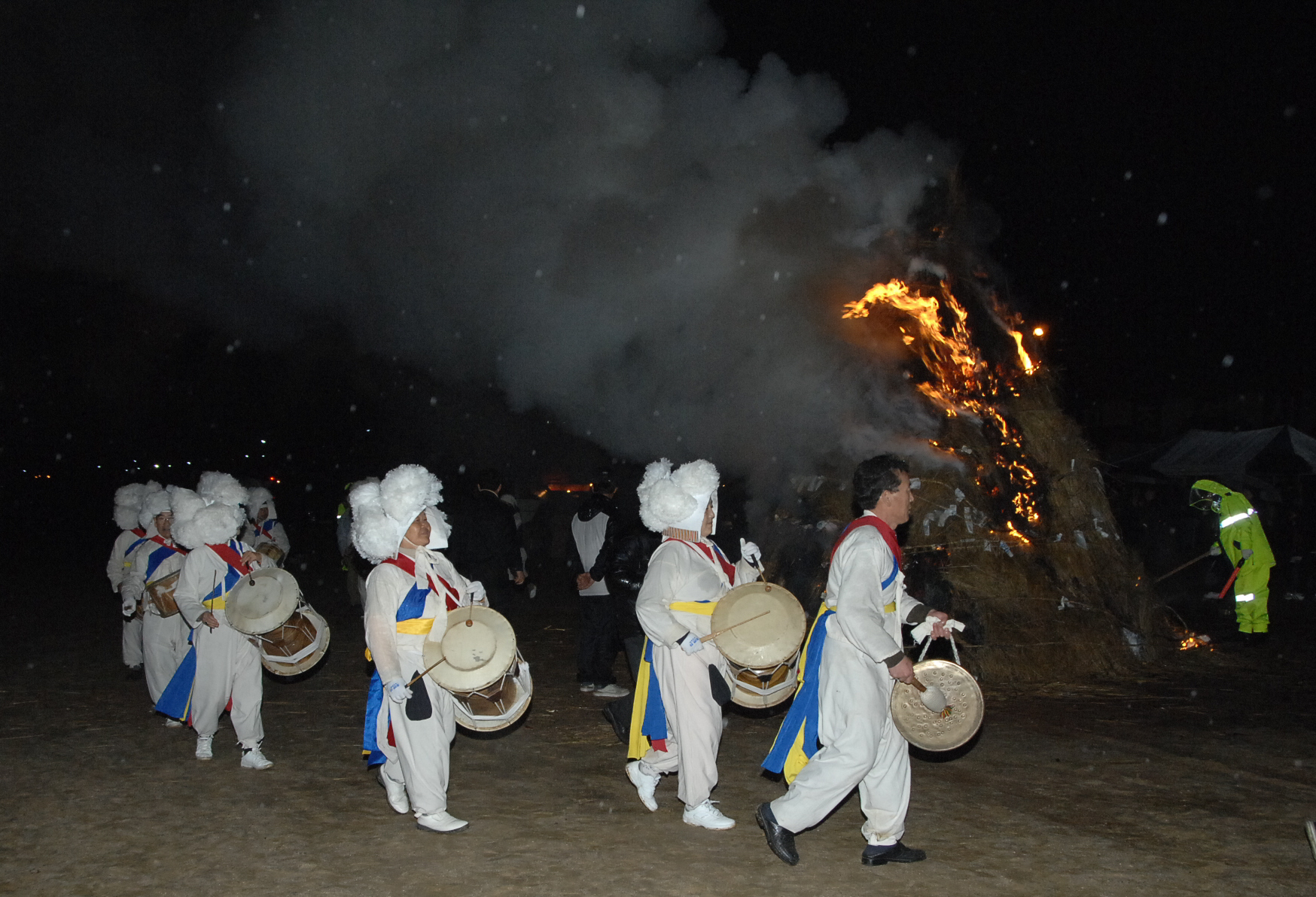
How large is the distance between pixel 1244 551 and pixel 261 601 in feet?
28.6

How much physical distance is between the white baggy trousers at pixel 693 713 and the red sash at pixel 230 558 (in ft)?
9.01

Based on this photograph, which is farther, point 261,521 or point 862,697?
point 261,521

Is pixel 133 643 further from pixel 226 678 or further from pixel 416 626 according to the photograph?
pixel 416 626

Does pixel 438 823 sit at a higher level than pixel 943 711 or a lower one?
lower

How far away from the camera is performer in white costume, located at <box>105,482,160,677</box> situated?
7957 millimetres

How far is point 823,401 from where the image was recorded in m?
8.93

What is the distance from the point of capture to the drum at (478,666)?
4.24m

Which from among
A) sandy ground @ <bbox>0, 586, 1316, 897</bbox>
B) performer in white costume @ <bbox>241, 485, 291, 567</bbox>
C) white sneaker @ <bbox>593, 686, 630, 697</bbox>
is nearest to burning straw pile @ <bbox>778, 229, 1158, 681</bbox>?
sandy ground @ <bbox>0, 586, 1316, 897</bbox>

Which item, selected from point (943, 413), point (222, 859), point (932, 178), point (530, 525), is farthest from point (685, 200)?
point (530, 525)

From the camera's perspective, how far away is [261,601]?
544 centimetres

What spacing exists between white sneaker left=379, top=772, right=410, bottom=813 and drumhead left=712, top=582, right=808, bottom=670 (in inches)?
68.6

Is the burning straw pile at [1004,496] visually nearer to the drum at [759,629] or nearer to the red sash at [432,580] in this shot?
the drum at [759,629]

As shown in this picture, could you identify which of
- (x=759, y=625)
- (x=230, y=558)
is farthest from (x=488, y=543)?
(x=759, y=625)

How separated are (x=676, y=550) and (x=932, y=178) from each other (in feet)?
18.1
